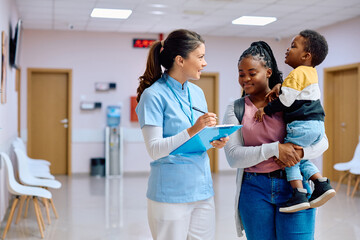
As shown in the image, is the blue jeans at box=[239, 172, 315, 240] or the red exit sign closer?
the blue jeans at box=[239, 172, 315, 240]

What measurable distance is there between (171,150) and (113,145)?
293 inches

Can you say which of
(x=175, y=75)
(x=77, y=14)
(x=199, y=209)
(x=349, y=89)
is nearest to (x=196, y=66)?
(x=175, y=75)

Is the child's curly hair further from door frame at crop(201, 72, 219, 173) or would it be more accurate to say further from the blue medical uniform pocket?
door frame at crop(201, 72, 219, 173)

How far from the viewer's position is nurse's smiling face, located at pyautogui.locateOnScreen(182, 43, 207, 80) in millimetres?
2057

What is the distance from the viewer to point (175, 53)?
81.4 inches

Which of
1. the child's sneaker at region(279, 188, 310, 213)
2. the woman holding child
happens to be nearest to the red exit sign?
the woman holding child

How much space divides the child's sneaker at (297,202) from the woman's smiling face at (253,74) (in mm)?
509

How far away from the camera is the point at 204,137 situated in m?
1.93

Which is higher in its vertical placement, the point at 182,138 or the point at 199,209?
the point at 182,138

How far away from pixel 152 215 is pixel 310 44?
109 cm

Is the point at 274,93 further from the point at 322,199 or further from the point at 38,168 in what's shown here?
the point at 38,168

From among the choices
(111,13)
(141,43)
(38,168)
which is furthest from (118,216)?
(141,43)

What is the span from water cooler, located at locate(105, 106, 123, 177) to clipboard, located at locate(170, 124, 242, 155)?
727 cm

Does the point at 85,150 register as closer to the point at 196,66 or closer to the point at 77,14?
the point at 77,14
